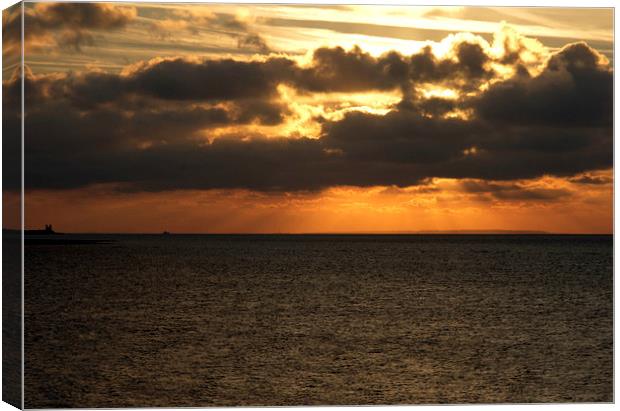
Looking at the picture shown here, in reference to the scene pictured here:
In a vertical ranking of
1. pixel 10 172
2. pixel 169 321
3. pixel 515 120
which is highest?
pixel 515 120

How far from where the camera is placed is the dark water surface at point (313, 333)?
1994cm

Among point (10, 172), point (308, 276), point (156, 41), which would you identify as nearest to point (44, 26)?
point (156, 41)

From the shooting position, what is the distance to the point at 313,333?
32906 mm

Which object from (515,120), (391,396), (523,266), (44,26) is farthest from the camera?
(523,266)

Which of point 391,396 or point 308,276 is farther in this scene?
point 308,276

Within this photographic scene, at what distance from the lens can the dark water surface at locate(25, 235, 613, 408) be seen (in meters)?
19.9

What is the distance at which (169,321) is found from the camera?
35406 millimetres

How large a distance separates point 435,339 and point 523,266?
129ft

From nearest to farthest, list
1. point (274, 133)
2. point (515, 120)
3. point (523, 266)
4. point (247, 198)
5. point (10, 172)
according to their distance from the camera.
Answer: point (10, 172), point (515, 120), point (274, 133), point (247, 198), point (523, 266)

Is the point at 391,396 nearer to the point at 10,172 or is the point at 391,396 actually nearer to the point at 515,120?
the point at 10,172

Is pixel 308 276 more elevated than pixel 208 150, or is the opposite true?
pixel 208 150

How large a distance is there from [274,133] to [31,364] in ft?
38.6

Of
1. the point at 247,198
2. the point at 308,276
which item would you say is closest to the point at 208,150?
the point at 247,198

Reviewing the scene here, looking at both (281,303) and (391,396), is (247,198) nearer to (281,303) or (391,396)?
(281,303)
